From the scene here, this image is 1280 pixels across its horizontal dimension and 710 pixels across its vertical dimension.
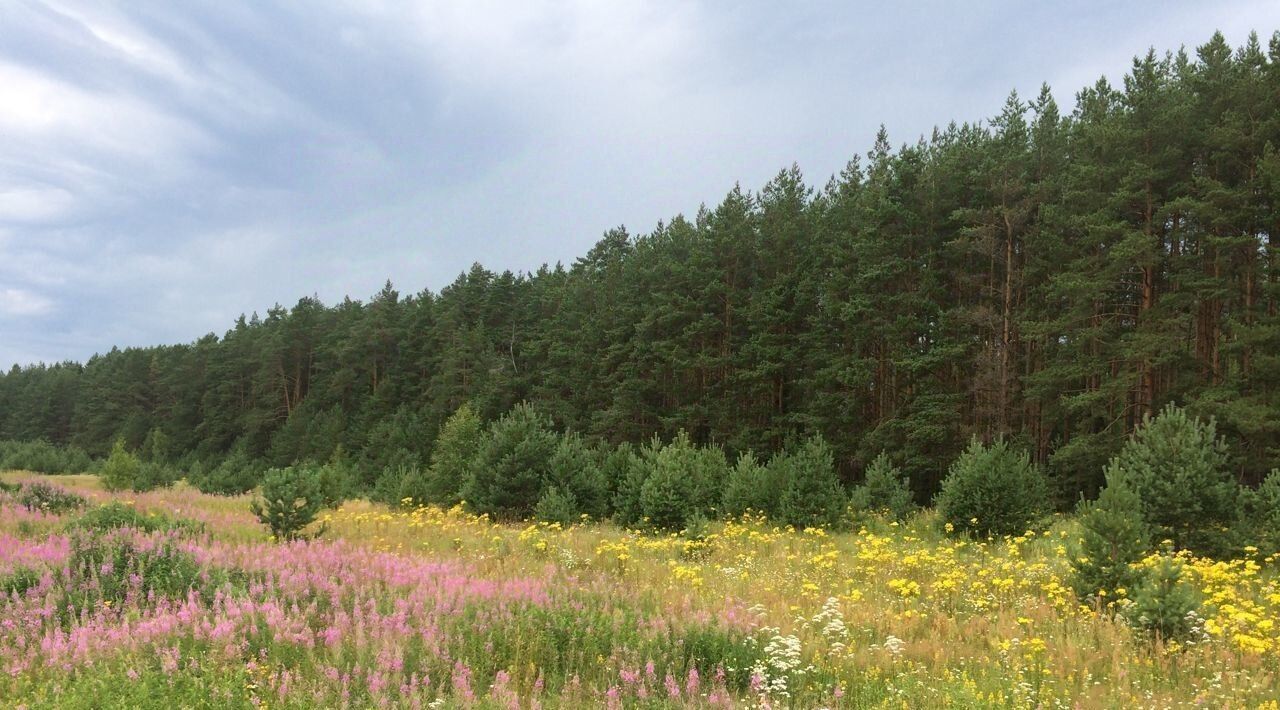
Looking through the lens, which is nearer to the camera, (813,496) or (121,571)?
(121,571)

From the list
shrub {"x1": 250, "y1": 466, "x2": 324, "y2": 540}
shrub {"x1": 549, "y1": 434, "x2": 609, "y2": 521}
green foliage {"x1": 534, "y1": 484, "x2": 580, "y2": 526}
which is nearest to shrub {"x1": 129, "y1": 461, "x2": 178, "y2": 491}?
shrub {"x1": 549, "y1": 434, "x2": 609, "y2": 521}

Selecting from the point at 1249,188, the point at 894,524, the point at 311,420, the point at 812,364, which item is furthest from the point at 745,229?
the point at 311,420

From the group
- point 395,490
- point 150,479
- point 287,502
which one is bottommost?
point 150,479

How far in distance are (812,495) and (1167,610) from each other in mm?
9909

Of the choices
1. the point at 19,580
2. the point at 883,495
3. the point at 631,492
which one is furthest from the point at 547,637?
the point at 883,495

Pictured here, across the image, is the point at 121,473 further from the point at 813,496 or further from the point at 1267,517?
the point at 1267,517

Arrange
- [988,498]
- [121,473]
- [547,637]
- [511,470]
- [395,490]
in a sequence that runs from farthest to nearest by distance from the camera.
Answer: [121,473]
[395,490]
[511,470]
[988,498]
[547,637]

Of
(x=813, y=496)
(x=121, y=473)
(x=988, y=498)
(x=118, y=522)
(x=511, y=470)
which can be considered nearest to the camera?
(x=118, y=522)

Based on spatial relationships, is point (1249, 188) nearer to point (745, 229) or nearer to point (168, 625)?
point (745, 229)

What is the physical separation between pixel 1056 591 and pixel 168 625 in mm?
9998

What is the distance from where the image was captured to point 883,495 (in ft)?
63.1

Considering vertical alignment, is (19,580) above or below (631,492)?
above

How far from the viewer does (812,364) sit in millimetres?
35531

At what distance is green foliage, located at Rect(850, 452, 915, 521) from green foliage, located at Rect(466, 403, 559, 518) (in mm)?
8372
